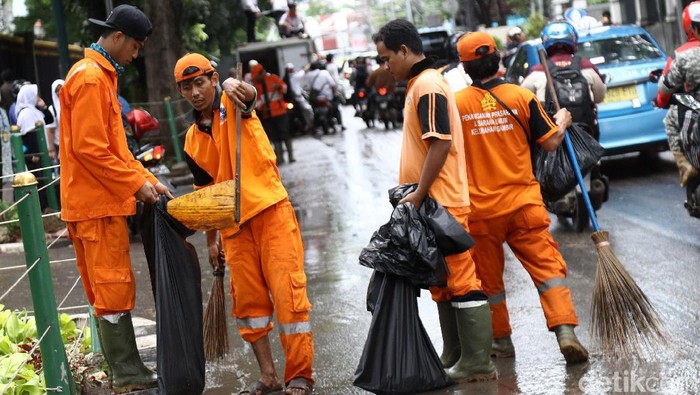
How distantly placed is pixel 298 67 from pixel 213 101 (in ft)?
76.6

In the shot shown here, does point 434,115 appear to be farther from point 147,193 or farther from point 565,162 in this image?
point 147,193

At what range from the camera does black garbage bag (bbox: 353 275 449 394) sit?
17.7 ft

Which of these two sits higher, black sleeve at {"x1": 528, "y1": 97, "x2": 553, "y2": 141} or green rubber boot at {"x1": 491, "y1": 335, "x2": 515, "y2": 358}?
black sleeve at {"x1": 528, "y1": 97, "x2": 553, "y2": 141}

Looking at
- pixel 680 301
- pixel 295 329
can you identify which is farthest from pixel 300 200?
pixel 295 329

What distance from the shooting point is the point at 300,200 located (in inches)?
574

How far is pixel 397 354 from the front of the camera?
5430 mm

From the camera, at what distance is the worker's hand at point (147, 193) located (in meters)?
5.64

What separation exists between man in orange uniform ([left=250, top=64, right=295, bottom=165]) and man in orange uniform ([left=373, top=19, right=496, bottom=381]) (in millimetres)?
13720

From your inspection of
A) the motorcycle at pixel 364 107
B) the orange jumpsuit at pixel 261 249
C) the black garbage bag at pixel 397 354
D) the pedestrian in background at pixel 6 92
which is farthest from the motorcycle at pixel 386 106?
the black garbage bag at pixel 397 354

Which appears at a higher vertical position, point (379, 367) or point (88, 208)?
point (88, 208)

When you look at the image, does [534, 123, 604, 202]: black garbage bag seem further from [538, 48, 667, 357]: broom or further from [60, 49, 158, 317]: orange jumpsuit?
[60, 49, 158, 317]: orange jumpsuit

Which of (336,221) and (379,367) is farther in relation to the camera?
(336,221)

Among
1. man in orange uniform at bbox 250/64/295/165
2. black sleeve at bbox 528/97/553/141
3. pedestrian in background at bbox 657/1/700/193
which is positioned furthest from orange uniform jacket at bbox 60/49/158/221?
man in orange uniform at bbox 250/64/295/165

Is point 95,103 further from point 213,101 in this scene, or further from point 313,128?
point 313,128
